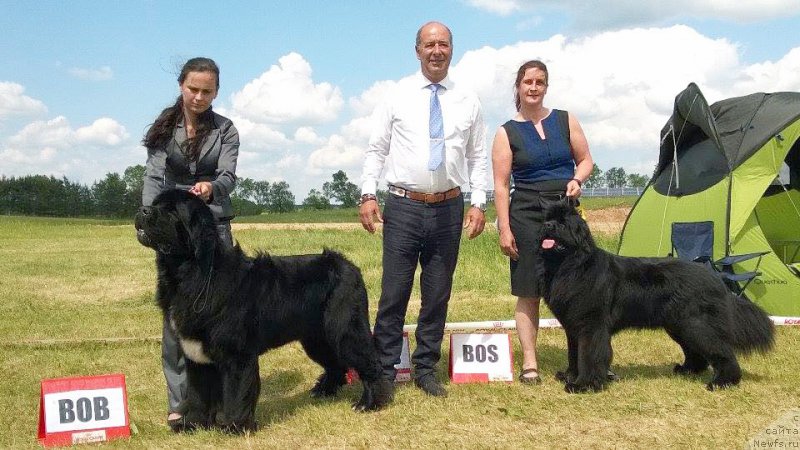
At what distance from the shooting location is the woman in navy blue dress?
4840 mm

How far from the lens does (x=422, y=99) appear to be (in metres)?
4.64

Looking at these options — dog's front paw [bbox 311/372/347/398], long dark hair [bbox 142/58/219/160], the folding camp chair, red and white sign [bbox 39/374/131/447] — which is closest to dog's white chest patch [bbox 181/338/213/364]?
red and white sign [bbox 39/374/131/447]

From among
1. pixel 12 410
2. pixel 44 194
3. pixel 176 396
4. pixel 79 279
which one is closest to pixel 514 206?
pixel 176 396

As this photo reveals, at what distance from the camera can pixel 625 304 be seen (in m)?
4.85

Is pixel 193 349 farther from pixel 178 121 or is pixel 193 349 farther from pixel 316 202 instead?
pixel 316 202

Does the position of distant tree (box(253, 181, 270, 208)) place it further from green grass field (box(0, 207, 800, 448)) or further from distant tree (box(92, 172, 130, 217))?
green grass field (box(0, 207, 800, 448))

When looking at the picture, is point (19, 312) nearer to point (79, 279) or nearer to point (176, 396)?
point (79, 279)

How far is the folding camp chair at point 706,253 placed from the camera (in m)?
6.28

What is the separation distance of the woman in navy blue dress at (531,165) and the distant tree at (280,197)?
190 feet

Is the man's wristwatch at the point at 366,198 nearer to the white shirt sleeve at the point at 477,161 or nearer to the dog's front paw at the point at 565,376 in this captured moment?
the white shirt sleeve at the point at 477,161

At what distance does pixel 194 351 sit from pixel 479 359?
2.21 m

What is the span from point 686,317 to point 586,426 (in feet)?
4.31

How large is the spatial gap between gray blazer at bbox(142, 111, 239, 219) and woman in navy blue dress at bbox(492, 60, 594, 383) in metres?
1.90

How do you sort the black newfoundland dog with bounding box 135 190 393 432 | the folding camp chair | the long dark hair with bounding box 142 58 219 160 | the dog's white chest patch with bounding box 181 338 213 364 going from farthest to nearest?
the folding camp chair, the long dark hair with bounding box 142 58 219 160, the dog's white chest patch with bounding box 181 338 213 364, the black newfoundland dog with bounding box 135 190 393 432
